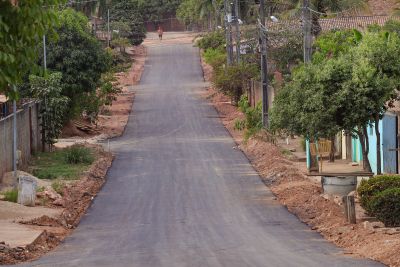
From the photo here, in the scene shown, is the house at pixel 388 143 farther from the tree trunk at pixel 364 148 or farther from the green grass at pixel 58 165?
the green grass at pixel 58 165

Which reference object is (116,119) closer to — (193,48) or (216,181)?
(216,181)

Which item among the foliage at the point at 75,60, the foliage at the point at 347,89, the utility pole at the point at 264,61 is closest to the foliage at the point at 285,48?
the foliage at the point at 75,60

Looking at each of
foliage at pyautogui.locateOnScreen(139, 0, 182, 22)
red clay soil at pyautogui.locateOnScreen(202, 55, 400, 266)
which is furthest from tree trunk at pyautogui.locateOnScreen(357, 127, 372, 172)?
foliage at pyautogui.locateOnScreen(139, 0, 182, 22)

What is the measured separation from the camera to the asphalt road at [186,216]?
61.0 feet

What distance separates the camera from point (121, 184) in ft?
111

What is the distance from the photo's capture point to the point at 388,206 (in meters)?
21.1

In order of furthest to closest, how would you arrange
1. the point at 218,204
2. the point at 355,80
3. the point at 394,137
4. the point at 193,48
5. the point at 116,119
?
the point at 193,48
the point at 116,119
the point at 394,137
the point at 218,204
the point at 355,80

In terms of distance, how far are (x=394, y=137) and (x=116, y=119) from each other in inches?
1239

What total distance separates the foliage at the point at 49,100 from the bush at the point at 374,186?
23.0m

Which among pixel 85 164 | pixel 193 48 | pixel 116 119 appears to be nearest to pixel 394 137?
pixel 85 164

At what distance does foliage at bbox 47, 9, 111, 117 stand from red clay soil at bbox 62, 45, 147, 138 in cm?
252

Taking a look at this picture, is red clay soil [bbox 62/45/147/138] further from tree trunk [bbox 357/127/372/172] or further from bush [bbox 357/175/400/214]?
bush [bbox 357/175/400/214]

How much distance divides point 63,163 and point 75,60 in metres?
10.3

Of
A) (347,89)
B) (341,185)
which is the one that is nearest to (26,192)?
(341,185)
